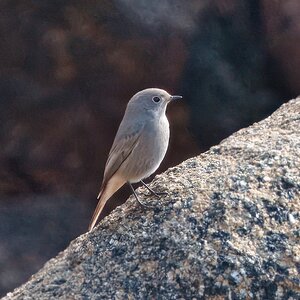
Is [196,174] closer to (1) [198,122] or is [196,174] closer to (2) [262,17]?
(1) [198,122]

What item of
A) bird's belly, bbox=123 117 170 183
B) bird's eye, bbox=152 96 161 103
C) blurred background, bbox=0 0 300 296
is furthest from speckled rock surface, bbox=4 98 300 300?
blurred background, bbox=0 0 300 296

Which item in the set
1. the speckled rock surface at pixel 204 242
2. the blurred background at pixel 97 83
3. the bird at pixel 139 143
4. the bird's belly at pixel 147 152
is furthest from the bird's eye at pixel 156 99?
the blurred background at pixel 97 83

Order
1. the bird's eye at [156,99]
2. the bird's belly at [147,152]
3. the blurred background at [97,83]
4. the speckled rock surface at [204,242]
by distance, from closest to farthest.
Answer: the speckled rock surface at [204,242], the bird's belly at [147,152], the bird's eye at [156,99], the blurred background at [97,83]

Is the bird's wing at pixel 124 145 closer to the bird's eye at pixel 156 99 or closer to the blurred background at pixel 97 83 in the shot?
the bird's eye at pixel 156 99

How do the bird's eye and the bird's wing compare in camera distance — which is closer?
the bird's wing

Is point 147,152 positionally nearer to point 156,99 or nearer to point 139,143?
point 139,143

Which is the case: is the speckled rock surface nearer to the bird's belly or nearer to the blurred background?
the bird's belly
